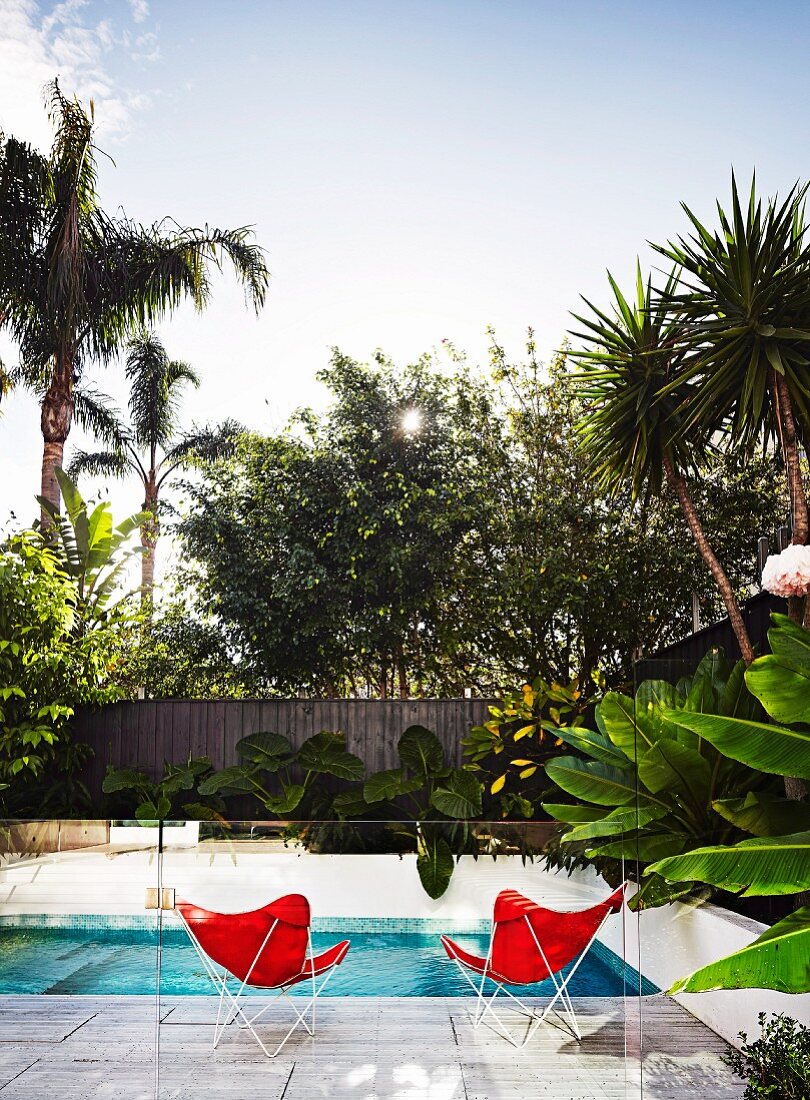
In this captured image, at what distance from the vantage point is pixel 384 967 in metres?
3.08

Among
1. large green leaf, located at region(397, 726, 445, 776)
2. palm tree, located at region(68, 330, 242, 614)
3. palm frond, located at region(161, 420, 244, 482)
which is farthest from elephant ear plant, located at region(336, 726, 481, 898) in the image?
palm frond, located at region(161, 420, 244, 482)

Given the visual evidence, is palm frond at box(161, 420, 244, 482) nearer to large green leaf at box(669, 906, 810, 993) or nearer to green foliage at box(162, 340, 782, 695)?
green foliage at box(162, 340, 782, 695)

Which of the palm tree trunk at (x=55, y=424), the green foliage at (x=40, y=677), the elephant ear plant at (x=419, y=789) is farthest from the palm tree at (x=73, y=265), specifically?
the elephant ear plant at (x=419, y=789)

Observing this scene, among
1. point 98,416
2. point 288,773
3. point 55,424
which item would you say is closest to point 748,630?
point 288,773

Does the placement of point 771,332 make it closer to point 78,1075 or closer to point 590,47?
point 590,47

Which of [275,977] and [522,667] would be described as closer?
[275,977]

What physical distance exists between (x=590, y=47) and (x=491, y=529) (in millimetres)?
4964

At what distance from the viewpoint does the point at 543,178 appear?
830 cm

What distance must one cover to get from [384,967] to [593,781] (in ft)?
5.04

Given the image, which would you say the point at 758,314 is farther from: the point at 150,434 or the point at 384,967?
the point at 150,434

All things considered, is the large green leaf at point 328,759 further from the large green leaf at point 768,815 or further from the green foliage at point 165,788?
the large green leaf at point 768,815

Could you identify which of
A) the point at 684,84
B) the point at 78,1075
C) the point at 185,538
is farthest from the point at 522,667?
the point at 78,1075

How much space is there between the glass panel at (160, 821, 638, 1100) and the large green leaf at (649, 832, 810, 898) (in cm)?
67

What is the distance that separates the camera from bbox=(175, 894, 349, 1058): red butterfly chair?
9.86ft
